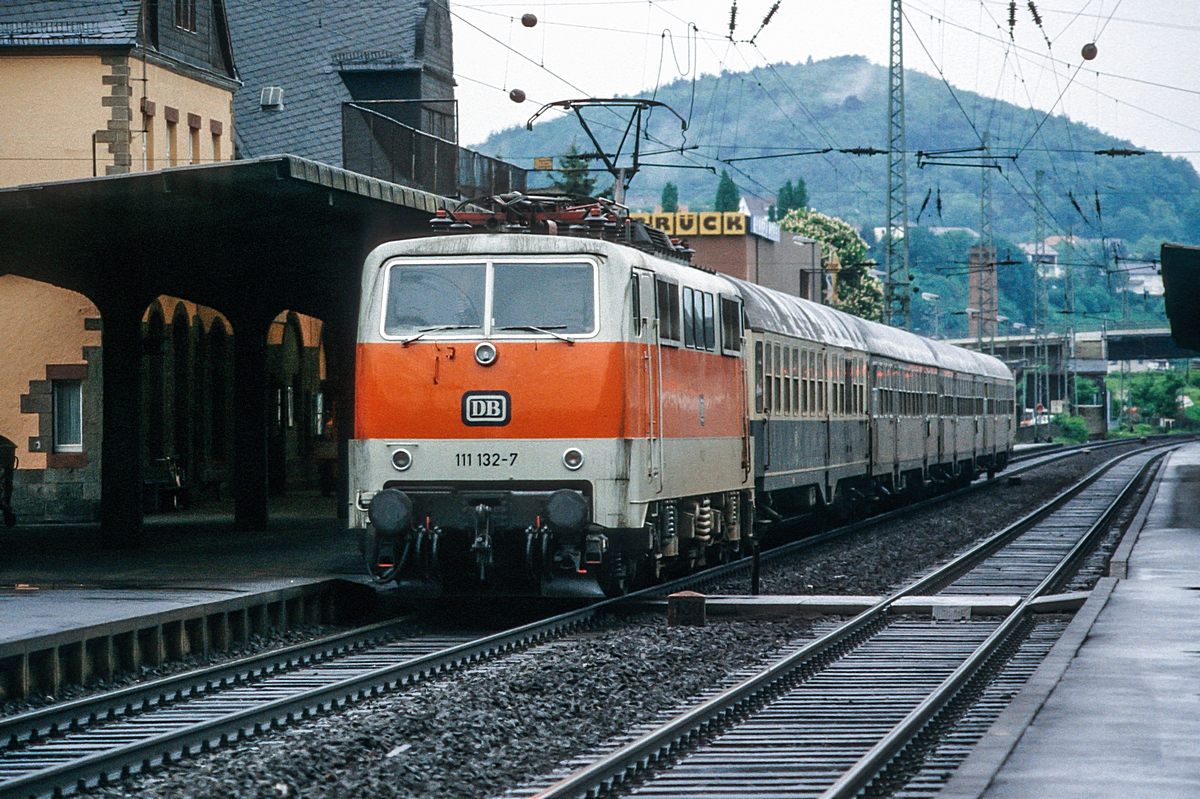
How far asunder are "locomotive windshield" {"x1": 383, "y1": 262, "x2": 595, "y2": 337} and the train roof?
5.53 m

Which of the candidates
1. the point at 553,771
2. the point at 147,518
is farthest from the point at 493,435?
the point at 147,518

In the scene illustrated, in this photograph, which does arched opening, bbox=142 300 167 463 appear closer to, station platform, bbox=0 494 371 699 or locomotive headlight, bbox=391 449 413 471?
station platform, bbox=0 494 371 699

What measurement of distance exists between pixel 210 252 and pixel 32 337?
30.1 feet

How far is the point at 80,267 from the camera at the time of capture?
19672 millimetres

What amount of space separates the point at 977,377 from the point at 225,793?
38.9 m

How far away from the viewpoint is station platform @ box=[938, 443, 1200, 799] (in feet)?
22.9

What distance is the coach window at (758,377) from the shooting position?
20156mm

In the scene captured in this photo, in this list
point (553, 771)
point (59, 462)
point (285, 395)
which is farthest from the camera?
point (285, 395)

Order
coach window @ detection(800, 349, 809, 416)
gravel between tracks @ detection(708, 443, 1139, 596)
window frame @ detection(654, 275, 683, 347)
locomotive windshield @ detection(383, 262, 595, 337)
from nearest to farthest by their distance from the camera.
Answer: locomotive windshield @ detection(383, 262, 595, 337)
window frame @ detection(654, 275, 683, 347)
gravel between tracks @ detection(708, 443, 1139, 596)
coach window @ detection(800, 349, 809, 416)

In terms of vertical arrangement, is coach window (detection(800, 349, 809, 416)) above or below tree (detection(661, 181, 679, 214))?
below

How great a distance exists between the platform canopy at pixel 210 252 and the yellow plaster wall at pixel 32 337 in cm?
458

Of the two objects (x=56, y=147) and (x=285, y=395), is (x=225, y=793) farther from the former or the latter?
(x=285, y=395)

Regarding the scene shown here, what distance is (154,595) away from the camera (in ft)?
46.6

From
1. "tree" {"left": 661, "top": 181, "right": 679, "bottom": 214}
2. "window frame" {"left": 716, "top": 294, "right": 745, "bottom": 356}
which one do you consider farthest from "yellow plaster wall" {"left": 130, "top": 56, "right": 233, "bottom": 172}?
"tree" {"left": 661, "top": 181, "right": 679, "bottom": 214}
